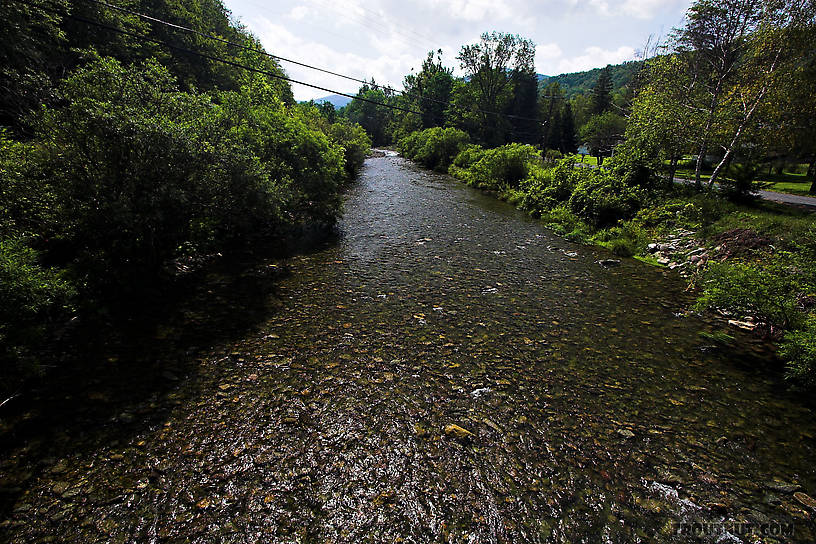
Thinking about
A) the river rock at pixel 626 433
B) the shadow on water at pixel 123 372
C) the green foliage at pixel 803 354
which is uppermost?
the green foliage at pixel 803 354

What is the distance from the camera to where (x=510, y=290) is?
11219 millimetres

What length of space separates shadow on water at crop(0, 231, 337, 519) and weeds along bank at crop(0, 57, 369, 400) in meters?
0.57

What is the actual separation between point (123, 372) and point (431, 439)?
5.98 meters

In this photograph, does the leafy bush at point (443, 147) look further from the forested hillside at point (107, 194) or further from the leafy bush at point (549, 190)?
the forested hillside at point (107, 194)

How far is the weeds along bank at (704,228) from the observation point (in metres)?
7.72

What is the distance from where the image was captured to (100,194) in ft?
25.4

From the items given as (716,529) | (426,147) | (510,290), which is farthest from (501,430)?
(426,147)

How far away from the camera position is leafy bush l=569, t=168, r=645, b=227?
1875 centimetres

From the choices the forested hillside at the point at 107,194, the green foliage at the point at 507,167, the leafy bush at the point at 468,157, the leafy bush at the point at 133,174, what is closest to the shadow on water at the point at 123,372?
the forested hillside at the point at 107,194

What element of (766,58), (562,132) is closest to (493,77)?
(562,132)

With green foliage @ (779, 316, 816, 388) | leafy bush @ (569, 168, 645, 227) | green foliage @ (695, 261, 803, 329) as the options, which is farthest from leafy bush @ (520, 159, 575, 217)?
green foliage @ (779, 316, 816, 388)

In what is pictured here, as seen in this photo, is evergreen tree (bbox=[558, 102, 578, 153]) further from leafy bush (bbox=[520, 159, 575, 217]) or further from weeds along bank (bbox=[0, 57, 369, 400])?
weeds along bank (bbox=[0, 57, 369, 400])

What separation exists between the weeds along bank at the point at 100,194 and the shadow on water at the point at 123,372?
1.87 feet

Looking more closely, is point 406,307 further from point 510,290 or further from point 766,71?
point 766,71
